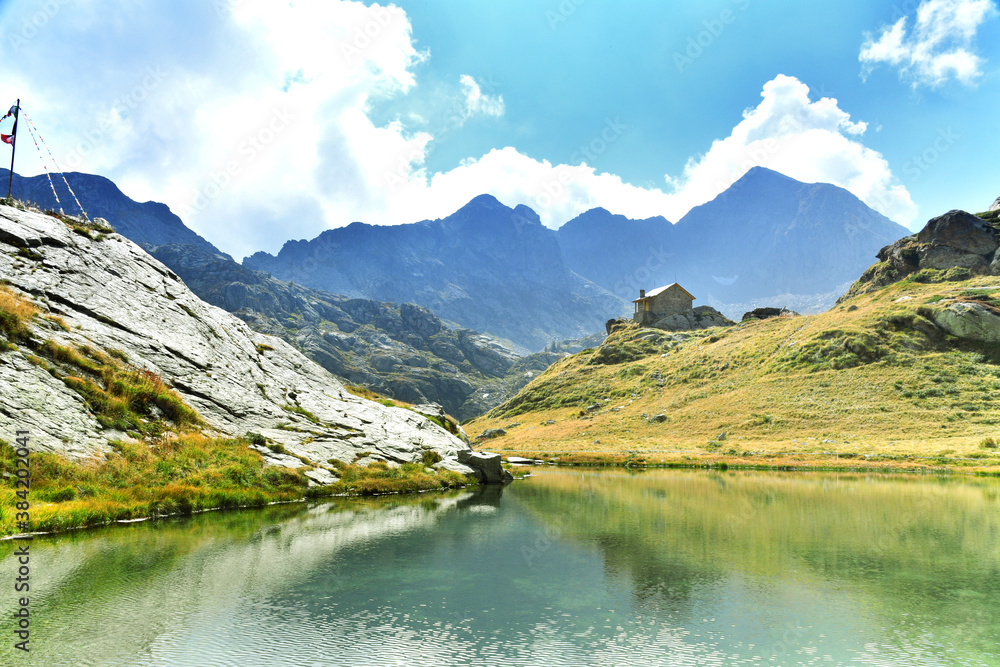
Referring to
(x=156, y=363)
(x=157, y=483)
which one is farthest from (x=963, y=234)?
(x=157, y=483)

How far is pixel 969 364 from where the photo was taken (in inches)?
2798

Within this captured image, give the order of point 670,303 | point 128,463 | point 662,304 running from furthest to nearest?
point 670,303
point 662,304
point 128,463

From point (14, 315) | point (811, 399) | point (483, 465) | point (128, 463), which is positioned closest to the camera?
point (128, 463)

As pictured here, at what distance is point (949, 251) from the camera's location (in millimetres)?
105000

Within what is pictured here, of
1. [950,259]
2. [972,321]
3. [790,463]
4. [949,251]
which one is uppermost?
[949,251]

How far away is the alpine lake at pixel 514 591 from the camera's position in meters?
9.46

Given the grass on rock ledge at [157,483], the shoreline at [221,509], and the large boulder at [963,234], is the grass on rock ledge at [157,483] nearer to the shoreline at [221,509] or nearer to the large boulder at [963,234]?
the shoreline at [221,509]

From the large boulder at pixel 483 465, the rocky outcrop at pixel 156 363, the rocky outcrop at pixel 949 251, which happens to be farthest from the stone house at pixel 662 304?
the rocky outcrop at pixel 156 363

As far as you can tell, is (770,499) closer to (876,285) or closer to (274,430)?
(274,430)

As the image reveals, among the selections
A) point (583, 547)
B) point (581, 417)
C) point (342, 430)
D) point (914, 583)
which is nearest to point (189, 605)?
point (583, 547)

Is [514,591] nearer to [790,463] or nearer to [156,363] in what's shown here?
[156,363]

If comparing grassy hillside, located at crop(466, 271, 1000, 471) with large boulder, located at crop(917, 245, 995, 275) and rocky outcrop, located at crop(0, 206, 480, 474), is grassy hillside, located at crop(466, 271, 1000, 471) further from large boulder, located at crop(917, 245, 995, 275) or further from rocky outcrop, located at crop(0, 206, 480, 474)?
rocky outcrop, located at crop(0, 206, 480, 474)

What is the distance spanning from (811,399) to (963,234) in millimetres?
67883

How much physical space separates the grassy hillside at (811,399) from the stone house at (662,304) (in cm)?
3976
